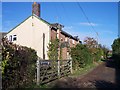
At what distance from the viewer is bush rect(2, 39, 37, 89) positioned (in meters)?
9.31

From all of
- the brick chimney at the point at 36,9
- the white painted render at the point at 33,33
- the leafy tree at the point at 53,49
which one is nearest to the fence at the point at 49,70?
the leafy tree at the point at 53,49

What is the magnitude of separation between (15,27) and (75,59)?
12.0 metres

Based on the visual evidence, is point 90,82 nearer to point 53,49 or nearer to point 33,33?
point 53,49

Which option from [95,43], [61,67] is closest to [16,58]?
[61,67]

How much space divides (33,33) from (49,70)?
55.6ft

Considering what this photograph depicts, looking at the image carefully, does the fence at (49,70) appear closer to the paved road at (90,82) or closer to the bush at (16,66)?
the bush at (16,66)

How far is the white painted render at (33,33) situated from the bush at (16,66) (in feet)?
60.8

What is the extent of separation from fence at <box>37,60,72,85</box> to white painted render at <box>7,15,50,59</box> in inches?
451

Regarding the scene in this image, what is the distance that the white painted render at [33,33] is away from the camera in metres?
31.7

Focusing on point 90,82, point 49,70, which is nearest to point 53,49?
point 49,70

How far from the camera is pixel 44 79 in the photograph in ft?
49.4

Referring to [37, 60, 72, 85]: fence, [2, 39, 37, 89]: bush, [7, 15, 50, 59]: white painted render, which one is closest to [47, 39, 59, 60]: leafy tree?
[7, 15, 50, 59]: white painted render

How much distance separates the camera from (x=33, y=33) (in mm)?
32344

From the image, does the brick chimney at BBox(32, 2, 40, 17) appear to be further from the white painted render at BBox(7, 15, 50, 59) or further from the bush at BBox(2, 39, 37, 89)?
the bush at BBox(2, 39, 37, 89)
